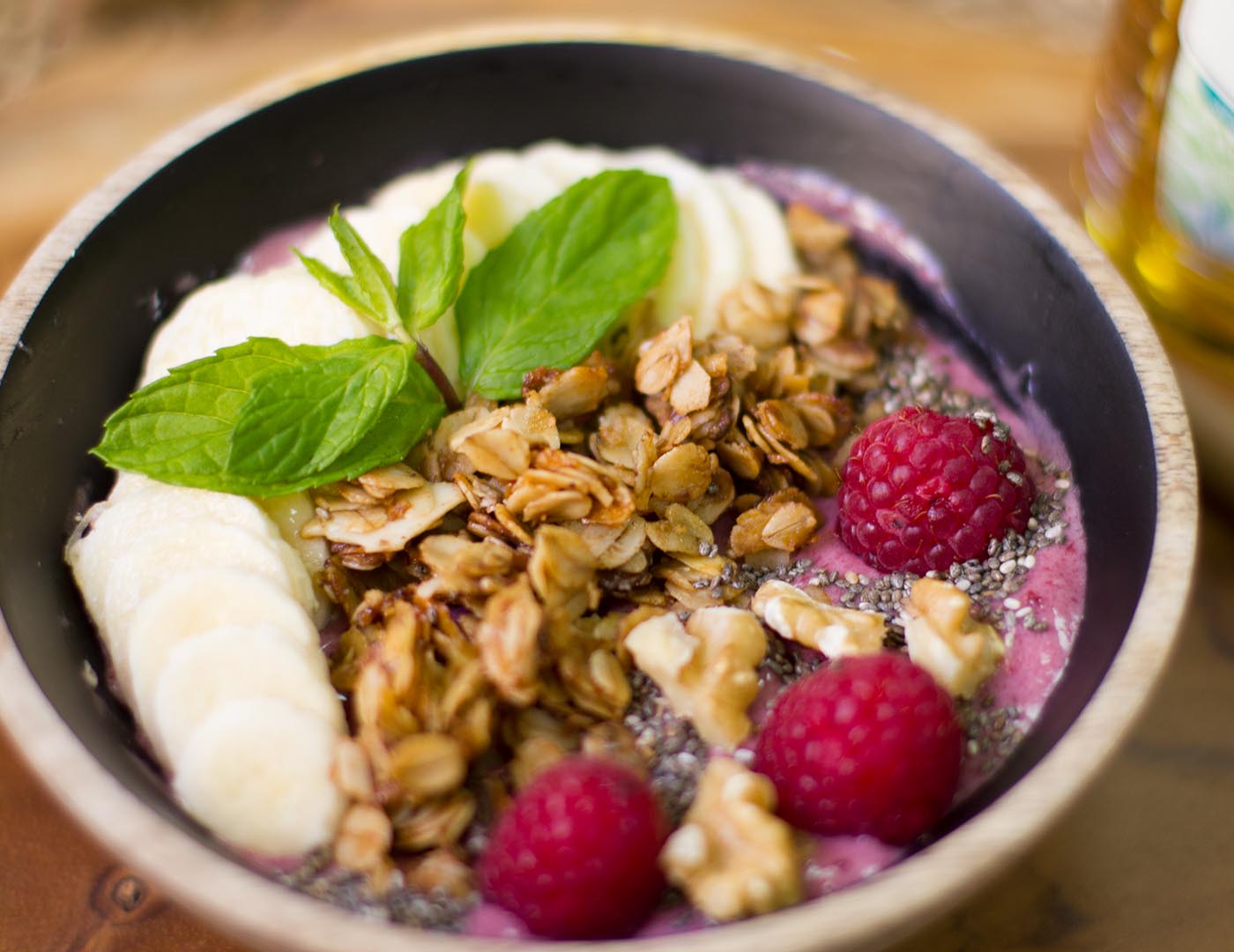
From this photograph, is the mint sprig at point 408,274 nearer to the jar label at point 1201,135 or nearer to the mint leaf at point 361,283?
the mint leaf at point 361,283

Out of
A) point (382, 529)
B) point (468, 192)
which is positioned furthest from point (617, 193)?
point (382, 529)

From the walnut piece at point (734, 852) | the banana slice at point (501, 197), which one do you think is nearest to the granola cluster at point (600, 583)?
the walnut piece at point (734, 852)

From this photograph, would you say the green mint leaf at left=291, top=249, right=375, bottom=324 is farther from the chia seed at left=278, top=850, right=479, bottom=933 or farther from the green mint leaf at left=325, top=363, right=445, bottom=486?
the chia seed at left=278, top=850, right=479, bottom=933

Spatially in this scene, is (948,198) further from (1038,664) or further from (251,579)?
(251,579)

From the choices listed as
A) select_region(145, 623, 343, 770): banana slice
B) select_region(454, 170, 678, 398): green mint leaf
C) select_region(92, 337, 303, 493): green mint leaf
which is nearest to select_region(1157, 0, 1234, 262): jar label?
select_region(454, 170, 678, 398): green mint leaf

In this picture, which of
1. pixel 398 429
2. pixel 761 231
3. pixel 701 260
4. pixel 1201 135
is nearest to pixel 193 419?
pixel 398 429

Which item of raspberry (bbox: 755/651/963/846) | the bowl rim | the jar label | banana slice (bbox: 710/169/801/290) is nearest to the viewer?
the bowl rim
